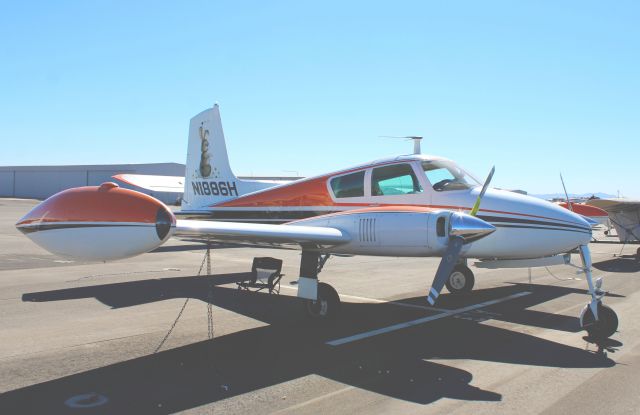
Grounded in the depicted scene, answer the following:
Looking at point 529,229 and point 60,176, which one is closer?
point 529,229

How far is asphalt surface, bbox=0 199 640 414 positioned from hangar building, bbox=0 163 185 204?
260ft

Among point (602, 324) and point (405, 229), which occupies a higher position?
point (405, 229)

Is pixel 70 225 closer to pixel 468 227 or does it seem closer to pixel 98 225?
pixel 98 225

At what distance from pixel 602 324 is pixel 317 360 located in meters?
4.67

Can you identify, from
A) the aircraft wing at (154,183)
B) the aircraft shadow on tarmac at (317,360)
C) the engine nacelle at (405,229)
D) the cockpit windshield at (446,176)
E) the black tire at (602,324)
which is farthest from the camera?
the aircraft wing at (154,183)

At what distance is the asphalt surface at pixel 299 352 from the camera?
5332 millimetres

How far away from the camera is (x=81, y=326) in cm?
845

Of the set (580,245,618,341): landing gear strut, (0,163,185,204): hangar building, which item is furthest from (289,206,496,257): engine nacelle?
(0,163,185,204): hangar building

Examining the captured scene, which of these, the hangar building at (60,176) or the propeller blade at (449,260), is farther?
the hangar building at (60,176)

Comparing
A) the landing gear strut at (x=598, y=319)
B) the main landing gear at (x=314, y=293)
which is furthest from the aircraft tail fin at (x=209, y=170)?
Answer: the landing gear strut at (x=598, y=319)

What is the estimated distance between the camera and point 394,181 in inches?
407

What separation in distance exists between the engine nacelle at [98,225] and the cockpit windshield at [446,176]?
19.0 feet

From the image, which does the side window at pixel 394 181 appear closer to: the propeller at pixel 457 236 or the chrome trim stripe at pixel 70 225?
the propeller at pixel 457 236

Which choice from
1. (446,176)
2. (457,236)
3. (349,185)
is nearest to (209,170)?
(349,185)
